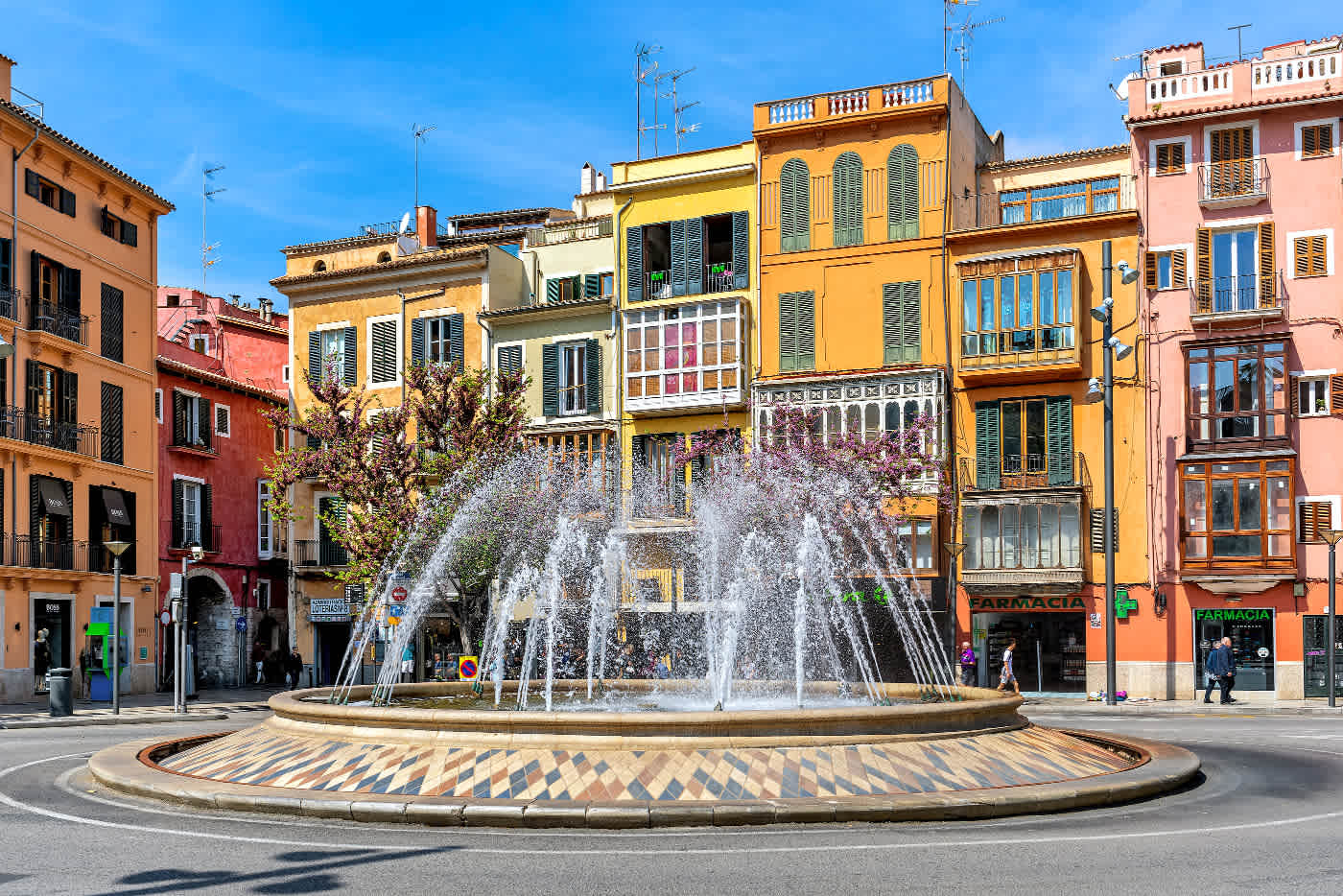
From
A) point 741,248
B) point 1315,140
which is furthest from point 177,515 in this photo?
point 1315,140

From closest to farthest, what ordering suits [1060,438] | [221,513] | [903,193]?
[1060,438], [903,193], [221,513]

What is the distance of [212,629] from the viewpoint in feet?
168

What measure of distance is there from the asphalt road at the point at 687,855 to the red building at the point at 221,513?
35.6m

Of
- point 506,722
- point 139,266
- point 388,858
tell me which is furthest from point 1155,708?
point 139,266

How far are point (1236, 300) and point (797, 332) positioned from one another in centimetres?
1297

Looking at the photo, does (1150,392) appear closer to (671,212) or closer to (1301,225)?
(1301,225)

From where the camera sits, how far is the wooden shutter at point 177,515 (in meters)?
47.7

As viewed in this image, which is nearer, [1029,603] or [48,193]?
[1029,603]

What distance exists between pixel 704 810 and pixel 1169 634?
2907cm

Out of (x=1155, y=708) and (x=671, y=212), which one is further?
(x=671, y=212)

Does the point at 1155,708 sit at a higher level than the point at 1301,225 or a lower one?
lower

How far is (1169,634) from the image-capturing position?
124 ft

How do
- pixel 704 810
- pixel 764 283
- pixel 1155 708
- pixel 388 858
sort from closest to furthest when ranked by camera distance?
pixel 388 858
pixel 704 810
pixel 1155 708
pixel 764 283

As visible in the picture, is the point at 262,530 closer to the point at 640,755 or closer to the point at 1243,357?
the point at 1243,357
